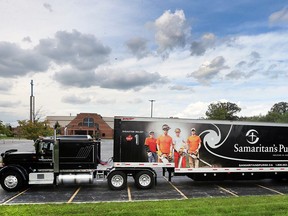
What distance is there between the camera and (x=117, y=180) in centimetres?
1545

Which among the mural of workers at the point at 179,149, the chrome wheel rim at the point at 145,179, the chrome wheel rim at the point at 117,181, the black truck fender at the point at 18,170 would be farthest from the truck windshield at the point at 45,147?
the mural of workers at the point at 179,149

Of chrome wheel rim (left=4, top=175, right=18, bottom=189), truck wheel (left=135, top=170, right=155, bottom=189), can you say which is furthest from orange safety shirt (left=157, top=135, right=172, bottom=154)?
chrome wheel rim (left=4, top=175, right=18, bottom=189)

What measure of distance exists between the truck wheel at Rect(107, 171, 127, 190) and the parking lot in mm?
288

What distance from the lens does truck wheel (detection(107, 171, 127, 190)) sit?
15.4 meters

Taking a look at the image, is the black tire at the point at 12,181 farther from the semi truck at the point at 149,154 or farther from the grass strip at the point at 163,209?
the grass strip at the point at 163,209

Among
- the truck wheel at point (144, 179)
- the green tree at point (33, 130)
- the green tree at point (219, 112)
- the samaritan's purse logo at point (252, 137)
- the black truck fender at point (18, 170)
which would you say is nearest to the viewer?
the black truck fender at point (18, 170)

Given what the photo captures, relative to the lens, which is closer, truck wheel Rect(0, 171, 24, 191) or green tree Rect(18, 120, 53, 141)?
truck wheel Rect(0, 171, 24, 191)

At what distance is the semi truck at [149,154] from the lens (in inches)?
608

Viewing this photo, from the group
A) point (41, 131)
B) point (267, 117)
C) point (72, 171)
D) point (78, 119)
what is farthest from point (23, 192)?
point (78, 119)

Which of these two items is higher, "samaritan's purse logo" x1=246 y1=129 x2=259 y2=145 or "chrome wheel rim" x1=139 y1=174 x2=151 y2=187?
"samaritan's purse logo" x1=246 y1=129 x2=259 y2=145

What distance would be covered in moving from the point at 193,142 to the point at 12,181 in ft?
26.4

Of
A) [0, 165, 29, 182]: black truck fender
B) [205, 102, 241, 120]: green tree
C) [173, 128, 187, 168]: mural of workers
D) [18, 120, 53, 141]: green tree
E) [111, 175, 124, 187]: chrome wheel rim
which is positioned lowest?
[111, 175, 124, 187]: chrome wheel rim

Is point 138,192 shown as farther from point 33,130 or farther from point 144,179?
point 33,130

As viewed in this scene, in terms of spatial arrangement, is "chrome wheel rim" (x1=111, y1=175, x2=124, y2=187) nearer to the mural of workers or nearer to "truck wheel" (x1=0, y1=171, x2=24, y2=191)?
the mural of workers
